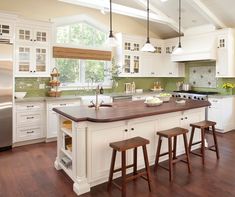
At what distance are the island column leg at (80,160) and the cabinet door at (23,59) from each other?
2561mm

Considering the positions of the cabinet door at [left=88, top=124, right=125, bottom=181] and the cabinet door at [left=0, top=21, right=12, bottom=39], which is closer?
the cabinet door at [left=88, top=124, right=125, bottom=181]

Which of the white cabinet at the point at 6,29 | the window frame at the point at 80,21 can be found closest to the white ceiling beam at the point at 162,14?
the window frame at the point at 80,21

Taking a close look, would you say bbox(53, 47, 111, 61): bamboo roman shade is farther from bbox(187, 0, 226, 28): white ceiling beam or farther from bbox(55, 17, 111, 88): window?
bbox(187, 0, 226, 28): white ceiling beam

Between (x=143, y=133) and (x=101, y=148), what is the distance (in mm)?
723

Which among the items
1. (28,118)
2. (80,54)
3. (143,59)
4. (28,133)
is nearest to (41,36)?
(80,54)

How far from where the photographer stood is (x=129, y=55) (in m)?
6.01

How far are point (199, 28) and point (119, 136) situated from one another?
4379 mm

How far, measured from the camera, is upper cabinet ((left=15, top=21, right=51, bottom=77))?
4.49 metres

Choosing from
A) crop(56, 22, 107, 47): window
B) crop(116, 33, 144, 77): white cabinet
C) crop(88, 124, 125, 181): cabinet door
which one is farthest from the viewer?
crop(116, 33, 144, 77): white cabinet

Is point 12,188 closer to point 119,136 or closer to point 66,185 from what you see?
point 66,185

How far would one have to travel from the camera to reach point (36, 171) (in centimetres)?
322

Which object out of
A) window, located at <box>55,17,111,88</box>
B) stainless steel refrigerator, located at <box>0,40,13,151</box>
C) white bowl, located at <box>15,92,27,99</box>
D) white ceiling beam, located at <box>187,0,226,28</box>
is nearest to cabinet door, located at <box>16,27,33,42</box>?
stainless steel refrigerator, located at <box>0,40,13,151</box>

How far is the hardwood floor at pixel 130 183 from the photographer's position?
8.63 feet

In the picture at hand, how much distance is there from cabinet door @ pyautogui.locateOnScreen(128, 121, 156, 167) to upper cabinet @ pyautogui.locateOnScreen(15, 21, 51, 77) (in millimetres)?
2668
